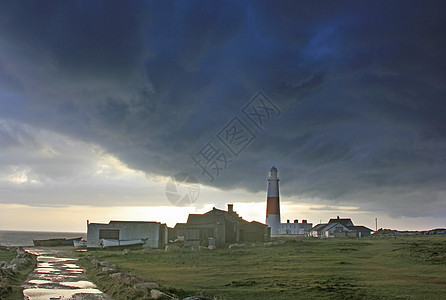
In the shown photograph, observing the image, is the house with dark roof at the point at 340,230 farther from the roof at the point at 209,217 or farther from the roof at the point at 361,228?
the roof at the point at 209,217

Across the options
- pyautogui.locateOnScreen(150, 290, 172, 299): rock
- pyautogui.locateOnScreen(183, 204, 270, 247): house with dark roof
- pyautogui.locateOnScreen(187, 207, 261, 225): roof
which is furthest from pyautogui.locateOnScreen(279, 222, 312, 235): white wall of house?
pyautogui.locateOnScreen(150, 290, 172, 299): rock

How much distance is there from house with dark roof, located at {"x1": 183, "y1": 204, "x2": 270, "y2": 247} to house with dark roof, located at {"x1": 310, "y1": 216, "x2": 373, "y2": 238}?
3244 centimetres

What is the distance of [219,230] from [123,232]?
15633mm

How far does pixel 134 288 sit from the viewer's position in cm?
1706

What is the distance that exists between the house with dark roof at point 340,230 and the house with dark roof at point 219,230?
3244cm

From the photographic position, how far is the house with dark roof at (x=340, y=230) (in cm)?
9188

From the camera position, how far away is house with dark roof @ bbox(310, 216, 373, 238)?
91875 millimetres

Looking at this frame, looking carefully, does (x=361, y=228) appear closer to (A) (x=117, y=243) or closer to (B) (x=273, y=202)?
(B) (x=273, y=202)

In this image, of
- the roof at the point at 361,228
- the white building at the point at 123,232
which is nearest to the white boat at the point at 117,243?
the white building at the point at 123,232

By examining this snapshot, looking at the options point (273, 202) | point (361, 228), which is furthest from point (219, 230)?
point (361, 228)

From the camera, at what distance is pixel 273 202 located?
7131cm

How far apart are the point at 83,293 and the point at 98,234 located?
42.8 meters

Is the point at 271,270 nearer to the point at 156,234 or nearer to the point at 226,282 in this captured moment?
the point at 226,282

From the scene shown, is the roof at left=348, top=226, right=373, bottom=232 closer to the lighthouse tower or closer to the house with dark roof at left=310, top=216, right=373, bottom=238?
the house with dark roof at left=310, top=216, right=373, bottom=238
